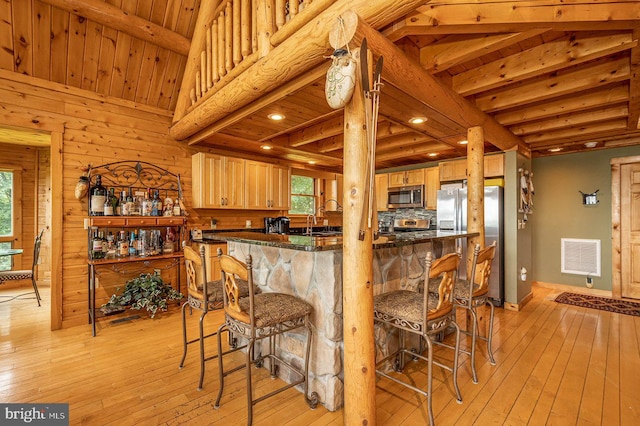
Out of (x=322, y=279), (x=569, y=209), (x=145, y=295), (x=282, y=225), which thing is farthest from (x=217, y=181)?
(x=569, y=209)

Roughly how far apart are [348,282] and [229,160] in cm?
345

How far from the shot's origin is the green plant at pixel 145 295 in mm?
3539

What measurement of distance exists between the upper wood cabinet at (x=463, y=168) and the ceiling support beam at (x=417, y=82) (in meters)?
0.60

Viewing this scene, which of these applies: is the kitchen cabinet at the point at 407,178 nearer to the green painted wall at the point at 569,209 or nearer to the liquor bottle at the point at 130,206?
the green painted wall at the point at 569,209

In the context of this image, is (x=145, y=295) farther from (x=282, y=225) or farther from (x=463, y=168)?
(x=463, y=168)

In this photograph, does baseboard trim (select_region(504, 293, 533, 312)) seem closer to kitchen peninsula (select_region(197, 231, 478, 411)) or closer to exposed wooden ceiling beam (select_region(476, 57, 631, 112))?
kitchen peninsula (select_region(197, 231, 478, 411))

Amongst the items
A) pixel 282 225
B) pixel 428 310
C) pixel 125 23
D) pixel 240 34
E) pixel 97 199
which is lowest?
pixel 428 310

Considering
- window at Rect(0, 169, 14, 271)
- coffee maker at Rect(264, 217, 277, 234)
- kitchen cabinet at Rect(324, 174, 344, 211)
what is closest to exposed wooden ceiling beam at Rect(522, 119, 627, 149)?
kitchen cabinet at Rect(324, 174, 344, 211)

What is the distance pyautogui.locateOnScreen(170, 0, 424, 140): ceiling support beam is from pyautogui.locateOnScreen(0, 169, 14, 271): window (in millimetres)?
4789

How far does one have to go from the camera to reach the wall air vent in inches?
193

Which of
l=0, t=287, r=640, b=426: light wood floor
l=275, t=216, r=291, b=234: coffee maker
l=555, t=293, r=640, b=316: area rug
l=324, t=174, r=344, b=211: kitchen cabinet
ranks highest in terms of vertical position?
l=324, t=174, r=344, b=211: kitchen cabinet

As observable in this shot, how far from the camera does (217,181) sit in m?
4.45

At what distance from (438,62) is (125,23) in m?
3.17

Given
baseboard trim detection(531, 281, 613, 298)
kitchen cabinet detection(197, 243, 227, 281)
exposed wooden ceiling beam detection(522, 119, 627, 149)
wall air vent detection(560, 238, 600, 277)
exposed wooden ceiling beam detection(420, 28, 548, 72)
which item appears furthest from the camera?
wall air vent detection(560, 238, 600, 277)
